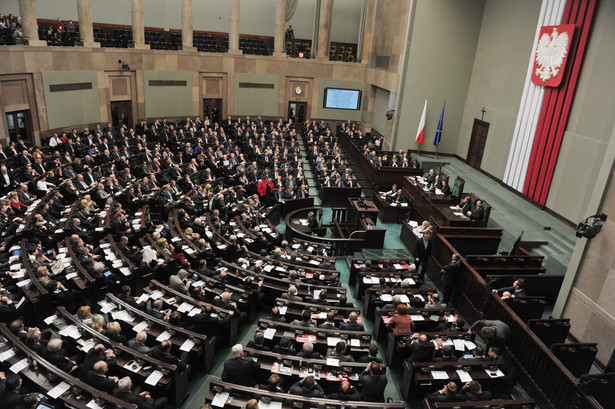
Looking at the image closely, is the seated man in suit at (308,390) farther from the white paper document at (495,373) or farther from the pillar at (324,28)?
the pillar at (324,28)

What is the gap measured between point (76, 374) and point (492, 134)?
16133 mm

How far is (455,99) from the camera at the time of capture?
19562 millimetres

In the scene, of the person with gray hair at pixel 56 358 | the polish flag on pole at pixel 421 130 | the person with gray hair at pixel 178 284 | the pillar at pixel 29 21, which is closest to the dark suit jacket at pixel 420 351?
the person with gray hair at pixel 178 284

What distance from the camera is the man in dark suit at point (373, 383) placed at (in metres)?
5.73

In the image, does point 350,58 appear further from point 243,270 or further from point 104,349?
point 104,349

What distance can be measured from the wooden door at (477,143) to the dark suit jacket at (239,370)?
15.0 metres

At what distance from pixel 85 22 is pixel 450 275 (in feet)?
59.5

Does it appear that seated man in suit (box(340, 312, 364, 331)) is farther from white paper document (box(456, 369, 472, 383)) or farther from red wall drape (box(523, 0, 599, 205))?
red wall drape (box(523, 0, 599, 205))

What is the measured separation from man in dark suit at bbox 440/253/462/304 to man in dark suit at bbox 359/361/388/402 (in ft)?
13.0

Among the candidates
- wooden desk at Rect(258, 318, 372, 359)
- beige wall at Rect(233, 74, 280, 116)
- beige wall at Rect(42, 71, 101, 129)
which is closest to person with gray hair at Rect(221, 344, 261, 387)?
wooden desk at Rect(258, 318, 372, 359)

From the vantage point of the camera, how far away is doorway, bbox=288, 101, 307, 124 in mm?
25556

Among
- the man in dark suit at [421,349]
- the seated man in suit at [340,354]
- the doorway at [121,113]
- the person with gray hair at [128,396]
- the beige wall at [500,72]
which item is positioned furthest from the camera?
the doorway at [121,113]

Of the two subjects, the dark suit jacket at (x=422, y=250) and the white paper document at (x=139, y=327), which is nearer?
the white paper document at (x=139, y=327)

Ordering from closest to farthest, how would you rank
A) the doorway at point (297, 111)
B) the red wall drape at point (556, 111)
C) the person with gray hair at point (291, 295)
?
the person with gray hair at point (291, 295) < the red wall drape at point (556, 111) < the doorway at point (297, 111)
